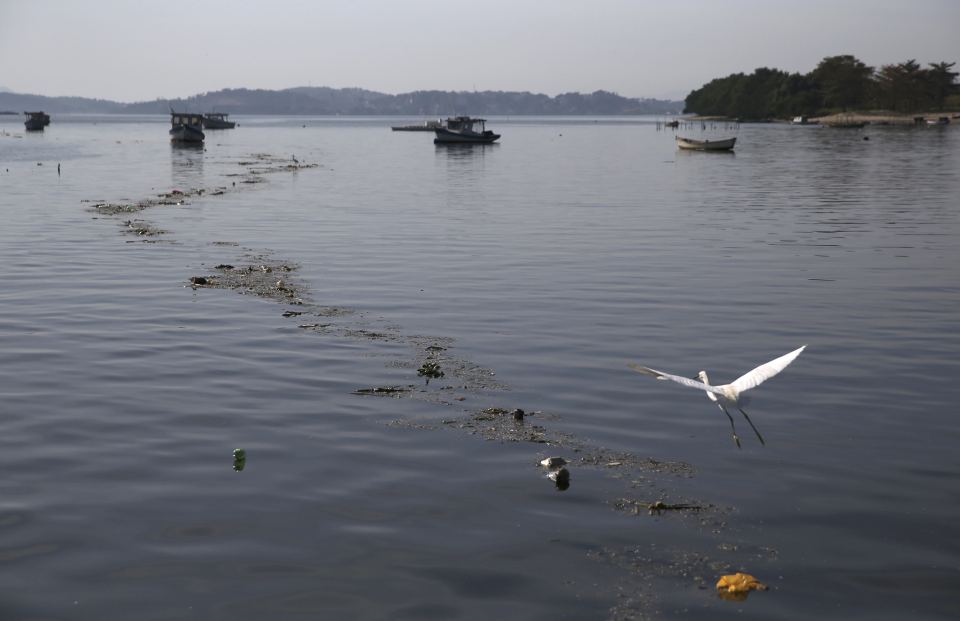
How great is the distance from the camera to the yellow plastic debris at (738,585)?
28.3 ft

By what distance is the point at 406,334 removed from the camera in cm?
1909

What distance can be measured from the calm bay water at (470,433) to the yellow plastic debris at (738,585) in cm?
13

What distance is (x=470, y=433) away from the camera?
1303 cm

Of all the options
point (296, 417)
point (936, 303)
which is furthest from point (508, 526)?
point (936, 303)

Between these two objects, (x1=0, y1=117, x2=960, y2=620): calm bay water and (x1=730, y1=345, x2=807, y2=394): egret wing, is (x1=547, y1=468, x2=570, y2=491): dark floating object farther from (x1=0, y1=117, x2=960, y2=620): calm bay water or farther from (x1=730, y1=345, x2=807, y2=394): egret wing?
(x1=730, y1=345, x2=807, y2=394): egret wing

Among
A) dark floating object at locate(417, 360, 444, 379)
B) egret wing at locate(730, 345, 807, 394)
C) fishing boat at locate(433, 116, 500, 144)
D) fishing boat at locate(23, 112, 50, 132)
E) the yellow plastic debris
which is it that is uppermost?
fishing boat at locate(23, 112, 50, 132)

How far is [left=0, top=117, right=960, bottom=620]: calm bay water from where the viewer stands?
29.2 feet

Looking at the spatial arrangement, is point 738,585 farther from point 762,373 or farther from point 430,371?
point 430,371

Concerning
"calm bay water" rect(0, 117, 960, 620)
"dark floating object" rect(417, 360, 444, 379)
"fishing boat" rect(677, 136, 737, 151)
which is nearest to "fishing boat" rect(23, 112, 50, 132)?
"fishing boat" rect(677, 136, 737, 151)

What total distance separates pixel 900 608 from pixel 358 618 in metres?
4.46

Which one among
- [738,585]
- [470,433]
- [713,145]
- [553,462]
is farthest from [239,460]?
[713,145]

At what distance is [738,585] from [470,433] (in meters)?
Answer: 5.00

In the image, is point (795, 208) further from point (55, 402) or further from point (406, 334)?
point (55, 402)

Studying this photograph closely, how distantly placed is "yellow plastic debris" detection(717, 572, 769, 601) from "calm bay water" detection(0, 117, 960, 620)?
13 centimetres
